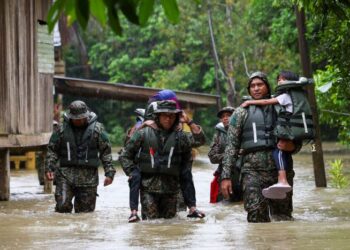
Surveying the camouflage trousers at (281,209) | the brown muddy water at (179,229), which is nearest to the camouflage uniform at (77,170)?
the brown muddy water at (179,229)

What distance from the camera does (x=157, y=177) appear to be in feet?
32.3

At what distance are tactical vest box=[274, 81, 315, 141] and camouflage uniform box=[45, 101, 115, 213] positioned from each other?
11.2 feet

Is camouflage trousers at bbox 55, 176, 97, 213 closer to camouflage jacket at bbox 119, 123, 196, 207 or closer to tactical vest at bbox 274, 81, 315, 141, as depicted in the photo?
camouflage jacket at bbox 119, 123, 196, 207

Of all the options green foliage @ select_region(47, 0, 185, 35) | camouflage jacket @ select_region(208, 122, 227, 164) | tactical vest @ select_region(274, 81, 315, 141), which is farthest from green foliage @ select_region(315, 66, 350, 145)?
green foliage @ select_region(47, 0, 185, 35)

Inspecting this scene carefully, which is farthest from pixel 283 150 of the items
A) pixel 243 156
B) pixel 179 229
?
pixel 179 229

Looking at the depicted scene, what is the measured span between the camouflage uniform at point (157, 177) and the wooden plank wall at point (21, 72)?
4850 millimetres

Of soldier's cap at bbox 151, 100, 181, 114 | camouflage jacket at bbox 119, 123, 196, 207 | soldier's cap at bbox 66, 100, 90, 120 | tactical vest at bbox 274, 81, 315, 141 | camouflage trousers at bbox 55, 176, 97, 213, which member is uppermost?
soldier's cap at bbox 66, 100, 90, 120

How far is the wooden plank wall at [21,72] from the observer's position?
14.3 metres

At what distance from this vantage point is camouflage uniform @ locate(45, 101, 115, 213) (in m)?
11.7

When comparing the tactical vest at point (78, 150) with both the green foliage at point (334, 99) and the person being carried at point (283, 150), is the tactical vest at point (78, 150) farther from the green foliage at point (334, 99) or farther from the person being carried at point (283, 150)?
the green foliage at point (334, 99)

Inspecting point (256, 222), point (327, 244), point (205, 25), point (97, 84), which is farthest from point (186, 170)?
point (205, 25)

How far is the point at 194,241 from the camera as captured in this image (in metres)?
7.64

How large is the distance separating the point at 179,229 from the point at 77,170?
10.7ft

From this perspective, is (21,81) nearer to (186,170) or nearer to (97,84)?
(186,170)
